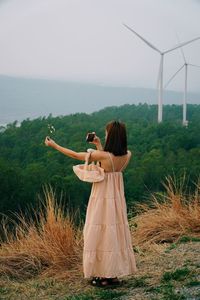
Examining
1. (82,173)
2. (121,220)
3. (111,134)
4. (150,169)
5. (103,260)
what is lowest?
(150,169)

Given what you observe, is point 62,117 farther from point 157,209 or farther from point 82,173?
point 82,173

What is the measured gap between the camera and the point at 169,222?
6043mm

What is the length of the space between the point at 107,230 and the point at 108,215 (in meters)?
0.10

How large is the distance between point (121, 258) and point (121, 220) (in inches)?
10.0

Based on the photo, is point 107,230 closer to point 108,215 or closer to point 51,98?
point 108,215

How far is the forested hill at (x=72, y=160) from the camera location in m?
A: 17.7

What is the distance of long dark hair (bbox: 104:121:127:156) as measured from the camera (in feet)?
12.9

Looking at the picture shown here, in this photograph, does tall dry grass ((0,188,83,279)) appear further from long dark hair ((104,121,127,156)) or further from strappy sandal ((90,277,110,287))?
long dark hair ((104,121,127,156))

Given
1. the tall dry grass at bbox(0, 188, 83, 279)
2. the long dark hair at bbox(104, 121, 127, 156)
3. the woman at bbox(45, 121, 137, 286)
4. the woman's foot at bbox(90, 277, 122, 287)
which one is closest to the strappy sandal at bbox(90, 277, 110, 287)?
the woman's foot at bbox(90, 277, 122, 287)

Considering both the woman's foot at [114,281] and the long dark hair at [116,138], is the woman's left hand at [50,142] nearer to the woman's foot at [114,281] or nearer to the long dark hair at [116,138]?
the long dark hair at [116,138]

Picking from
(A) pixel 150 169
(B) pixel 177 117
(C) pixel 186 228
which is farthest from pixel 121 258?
(B) pixel 177 117

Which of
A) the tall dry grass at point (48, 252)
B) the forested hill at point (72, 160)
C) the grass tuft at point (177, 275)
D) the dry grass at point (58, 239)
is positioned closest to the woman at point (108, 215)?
the grass tuft at point (177, 275)

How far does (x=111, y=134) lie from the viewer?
12.9 feet

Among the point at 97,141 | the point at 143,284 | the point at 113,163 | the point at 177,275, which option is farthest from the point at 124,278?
the point at 97,141
